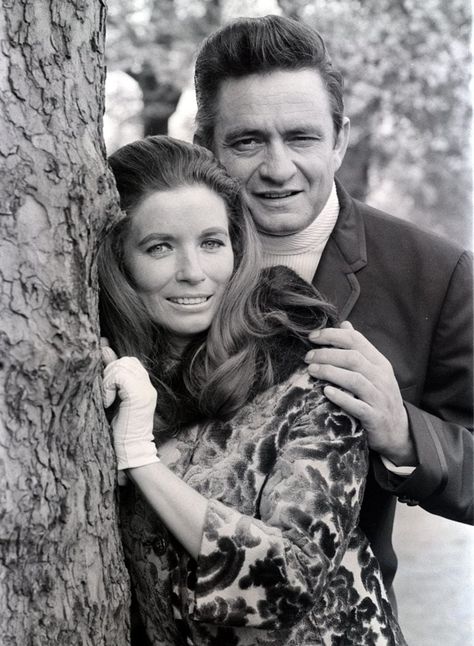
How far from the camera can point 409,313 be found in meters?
3.22

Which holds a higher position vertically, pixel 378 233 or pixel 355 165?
pixel 378 233

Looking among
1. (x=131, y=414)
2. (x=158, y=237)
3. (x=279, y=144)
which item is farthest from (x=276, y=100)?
(x=131, y=414)

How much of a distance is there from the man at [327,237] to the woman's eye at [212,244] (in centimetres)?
60

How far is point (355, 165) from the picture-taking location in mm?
12500

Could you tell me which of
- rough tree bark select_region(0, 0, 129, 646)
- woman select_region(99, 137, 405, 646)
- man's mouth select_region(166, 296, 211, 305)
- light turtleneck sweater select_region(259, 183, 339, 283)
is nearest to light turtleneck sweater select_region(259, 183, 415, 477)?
light turtleneck sweater select_region(259, 183, 339, 283)

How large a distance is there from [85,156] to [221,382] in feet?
2.28

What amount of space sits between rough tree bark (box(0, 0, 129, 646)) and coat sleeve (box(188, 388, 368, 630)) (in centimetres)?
28

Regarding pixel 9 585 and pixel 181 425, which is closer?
pixel 9 585

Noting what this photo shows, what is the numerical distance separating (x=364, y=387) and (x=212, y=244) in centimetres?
54

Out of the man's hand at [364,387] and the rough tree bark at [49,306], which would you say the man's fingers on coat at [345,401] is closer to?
the man's hand at [364,387]

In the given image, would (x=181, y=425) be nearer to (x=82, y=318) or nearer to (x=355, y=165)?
(x=82, y=318)

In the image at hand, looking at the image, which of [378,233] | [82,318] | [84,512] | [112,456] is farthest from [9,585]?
[378,233]

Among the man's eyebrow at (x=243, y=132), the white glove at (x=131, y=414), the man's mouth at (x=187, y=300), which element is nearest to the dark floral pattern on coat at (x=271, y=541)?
the white glove at (x=131, y=414)

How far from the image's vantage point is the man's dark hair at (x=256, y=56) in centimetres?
323
